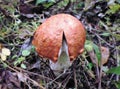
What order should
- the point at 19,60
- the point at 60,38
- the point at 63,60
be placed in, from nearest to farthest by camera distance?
the point at 60,38 → the point at 63,60 → the point at 19,60

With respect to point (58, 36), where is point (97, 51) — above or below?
below

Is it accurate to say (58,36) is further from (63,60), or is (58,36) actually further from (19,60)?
(19,60)

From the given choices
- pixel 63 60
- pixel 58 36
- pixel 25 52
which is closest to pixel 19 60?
pixel 25 52

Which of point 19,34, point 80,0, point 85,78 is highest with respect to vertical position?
point 80,0

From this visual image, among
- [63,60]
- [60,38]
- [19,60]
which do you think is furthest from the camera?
[19,60]

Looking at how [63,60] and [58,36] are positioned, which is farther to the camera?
[63,60]

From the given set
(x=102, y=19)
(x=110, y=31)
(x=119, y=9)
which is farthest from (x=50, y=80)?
(x=119, y=9)

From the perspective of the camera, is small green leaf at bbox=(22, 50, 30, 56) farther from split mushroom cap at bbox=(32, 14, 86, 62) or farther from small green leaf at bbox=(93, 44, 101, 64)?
small green leaf at bbox=(93, 44, 101, 64)

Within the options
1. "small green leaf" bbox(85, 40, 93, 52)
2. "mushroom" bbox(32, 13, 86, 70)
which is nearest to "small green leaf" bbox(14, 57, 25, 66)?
"mushroom" bbox(32, 13, 86, 70)

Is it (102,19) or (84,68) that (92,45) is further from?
(102,19)
